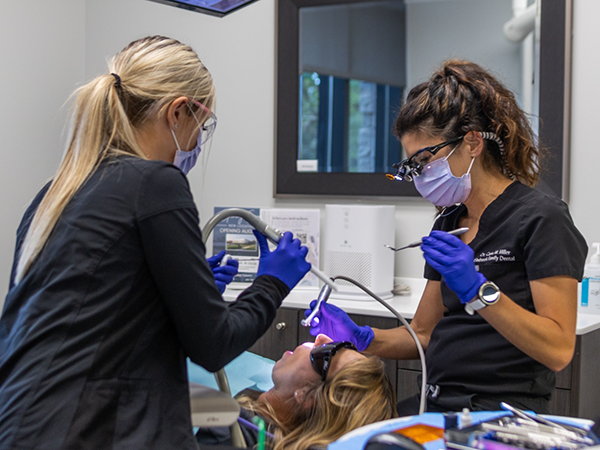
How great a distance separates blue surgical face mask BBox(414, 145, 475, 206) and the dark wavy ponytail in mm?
73

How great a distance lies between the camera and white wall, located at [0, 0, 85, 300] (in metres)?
2.73

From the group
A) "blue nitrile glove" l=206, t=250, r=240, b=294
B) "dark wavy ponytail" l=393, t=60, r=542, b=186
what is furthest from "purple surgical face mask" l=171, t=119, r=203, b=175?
"dark wavy ponytail" l=393, t=60, r=542, b=186

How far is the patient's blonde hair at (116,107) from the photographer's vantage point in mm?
987

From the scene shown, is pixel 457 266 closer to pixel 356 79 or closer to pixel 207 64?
pixel 356 79

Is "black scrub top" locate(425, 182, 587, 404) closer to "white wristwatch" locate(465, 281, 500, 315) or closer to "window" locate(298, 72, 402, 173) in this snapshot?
"white wristwatch" locate(465, 281, 500, 315)

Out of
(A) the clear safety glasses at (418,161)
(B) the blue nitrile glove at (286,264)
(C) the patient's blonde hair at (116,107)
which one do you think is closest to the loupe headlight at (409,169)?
(A) the clear safety glasses at (418,161)

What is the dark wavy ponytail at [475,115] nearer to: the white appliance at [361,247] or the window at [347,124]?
the white appliance at [361,247]

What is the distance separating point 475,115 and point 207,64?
1763 mm

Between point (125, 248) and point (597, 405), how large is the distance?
173cm

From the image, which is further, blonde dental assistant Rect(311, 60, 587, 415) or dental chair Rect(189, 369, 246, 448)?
blonde dental assistant Rect(311, 60, 587, 415)

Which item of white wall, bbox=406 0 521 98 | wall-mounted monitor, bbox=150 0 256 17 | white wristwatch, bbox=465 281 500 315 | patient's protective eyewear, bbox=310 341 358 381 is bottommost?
patient's protective eyewear, bbox=310 341 358 381

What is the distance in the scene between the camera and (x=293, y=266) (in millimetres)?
1146

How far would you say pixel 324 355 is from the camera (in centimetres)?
149

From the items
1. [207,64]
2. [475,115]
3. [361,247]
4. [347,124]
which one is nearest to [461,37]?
[347,124]
